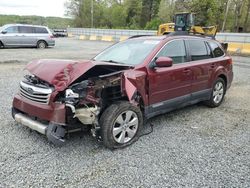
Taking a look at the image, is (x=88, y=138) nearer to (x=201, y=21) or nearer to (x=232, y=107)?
(x=232, y=107)

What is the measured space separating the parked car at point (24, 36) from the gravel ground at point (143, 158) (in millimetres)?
13956

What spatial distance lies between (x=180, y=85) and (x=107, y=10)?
60982mm

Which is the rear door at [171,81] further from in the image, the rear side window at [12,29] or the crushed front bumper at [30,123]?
the rear side window at [12,29]

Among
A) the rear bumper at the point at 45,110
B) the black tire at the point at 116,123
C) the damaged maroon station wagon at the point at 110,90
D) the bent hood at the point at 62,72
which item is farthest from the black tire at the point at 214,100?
the rear bumper at the point at 45,110

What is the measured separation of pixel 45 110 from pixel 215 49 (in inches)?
165

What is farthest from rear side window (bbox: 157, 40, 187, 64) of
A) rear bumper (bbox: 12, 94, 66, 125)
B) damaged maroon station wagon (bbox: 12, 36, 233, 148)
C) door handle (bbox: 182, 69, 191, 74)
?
rear bumper (bbox: 12, 94, 66, 125)

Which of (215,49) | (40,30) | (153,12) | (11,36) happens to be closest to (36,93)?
(215,49)

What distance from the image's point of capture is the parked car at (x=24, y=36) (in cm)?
1731

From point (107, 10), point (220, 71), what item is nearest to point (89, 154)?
point (220, 71)

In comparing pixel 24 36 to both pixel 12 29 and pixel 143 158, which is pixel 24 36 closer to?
pixel 12 29

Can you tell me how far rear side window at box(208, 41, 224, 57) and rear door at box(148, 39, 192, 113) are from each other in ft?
3.83

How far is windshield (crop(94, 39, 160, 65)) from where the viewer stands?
14.9 ft

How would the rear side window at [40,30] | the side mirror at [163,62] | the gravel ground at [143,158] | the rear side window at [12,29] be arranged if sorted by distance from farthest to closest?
the rear side window at [40,30], the rear side window at [12,29], the side mirror at [163,62], the gravel ground at [143,158]

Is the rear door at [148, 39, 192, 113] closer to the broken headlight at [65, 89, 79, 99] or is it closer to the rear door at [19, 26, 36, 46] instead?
the broken headlight at [65, 89, 79, 99]
